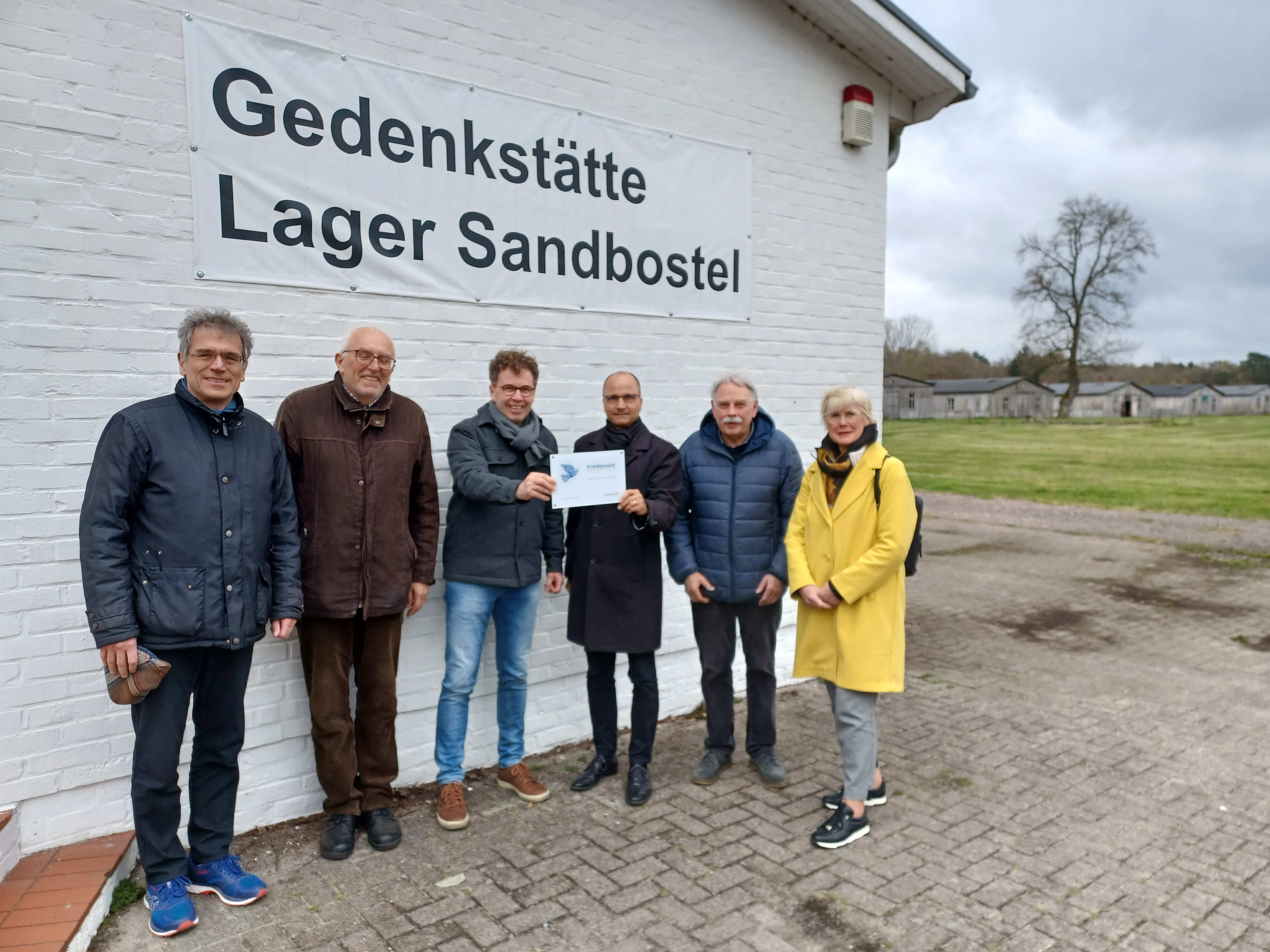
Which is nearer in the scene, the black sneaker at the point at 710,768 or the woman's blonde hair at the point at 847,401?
the woman's blonde hair at the point at 847,401

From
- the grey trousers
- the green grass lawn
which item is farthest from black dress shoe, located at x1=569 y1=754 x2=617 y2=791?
the green grass lawn

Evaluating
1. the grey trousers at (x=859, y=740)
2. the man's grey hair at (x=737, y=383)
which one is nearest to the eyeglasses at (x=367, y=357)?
the man's grey hair at (x=737, y=383)

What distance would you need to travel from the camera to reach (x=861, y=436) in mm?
3705

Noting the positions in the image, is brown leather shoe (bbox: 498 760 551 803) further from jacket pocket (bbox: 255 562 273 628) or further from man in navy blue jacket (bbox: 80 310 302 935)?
jacket pocket (bbox: 255 562 273 628)

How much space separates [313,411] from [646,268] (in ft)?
7.27

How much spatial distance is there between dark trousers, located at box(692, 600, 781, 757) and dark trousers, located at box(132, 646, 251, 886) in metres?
2.14

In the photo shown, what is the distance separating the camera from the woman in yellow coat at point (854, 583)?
3.56m

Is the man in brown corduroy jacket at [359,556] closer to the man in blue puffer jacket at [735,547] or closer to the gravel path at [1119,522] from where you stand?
the man in blue puffer jacket at [735,547]

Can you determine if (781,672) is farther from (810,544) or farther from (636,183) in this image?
(636,183)

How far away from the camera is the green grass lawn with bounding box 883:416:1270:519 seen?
17938mm

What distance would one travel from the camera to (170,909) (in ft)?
9.83

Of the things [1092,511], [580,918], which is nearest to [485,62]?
[580,918]

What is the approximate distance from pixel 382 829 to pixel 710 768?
62.8 inches

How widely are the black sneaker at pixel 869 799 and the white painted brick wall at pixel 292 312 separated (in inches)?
57.7
